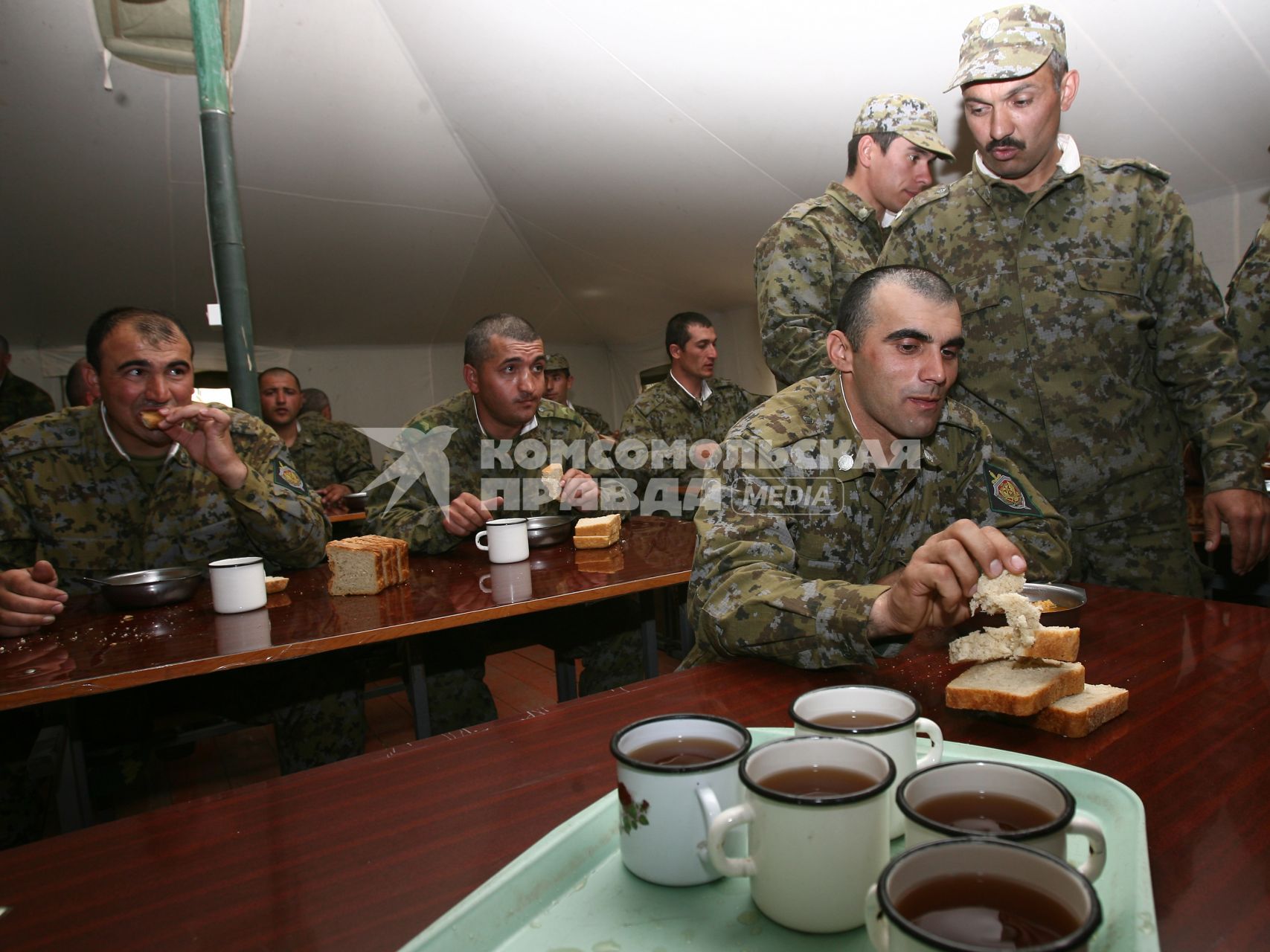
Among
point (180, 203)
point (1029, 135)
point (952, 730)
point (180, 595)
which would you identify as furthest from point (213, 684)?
point (180, 203)

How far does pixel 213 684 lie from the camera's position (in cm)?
225

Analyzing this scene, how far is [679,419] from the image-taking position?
519 centimetres

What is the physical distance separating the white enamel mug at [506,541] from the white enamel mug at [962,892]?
193 centimetres

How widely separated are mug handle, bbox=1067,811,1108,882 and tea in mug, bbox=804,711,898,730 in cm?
23

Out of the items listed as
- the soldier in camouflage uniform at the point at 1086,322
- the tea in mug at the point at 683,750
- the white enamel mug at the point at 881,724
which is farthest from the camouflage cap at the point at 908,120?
the tea in mug at the point at 683,750

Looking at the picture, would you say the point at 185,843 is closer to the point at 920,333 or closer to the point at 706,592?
the point at 706,592

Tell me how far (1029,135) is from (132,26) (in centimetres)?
590

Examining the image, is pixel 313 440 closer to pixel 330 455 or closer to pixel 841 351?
pixel 330 455

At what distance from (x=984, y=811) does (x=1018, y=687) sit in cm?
44

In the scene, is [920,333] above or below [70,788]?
above

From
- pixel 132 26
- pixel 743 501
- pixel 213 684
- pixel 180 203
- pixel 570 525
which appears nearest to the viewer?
pixel 743 501

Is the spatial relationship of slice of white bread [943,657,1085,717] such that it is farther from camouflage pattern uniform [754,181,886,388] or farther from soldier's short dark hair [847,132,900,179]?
soldier's short dark hair [847,132,900,179]

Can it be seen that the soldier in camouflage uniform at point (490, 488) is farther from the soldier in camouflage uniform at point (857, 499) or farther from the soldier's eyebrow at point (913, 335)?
the soldier's eyebrow at point (913, 335)

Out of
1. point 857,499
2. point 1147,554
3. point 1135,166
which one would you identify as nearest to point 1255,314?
point 1135,166
